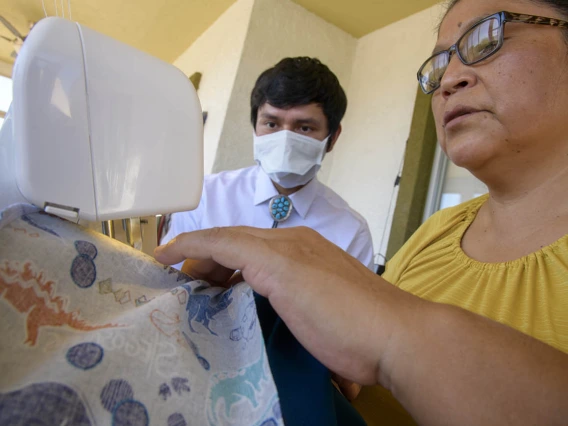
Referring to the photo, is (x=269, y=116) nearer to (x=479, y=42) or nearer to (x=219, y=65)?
(x=479, y=42)

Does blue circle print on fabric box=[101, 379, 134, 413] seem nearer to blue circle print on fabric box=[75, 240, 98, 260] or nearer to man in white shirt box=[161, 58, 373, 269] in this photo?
blue circle print on fabric box=[75, 240, 98, 260]

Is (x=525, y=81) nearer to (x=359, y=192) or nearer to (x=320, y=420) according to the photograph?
(x=320, y=420)

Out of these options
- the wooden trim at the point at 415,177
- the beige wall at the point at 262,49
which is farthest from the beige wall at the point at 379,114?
the beige wall at the point at 262,49

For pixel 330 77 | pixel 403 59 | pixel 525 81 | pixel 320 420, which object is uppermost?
pixel 403 59

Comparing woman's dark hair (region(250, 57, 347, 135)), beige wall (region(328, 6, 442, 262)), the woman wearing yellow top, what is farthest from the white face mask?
beige wall (region(328, 6, 442, 262))

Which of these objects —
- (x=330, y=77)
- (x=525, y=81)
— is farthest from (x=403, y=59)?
(x=525, y=81)

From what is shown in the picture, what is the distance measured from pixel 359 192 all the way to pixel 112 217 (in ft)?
5.89

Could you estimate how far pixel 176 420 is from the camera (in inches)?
10.1

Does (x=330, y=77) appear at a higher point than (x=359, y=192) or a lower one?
higher

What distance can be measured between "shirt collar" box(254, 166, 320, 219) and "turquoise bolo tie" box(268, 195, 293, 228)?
0.02 metres

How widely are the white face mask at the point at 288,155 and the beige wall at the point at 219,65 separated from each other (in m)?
0.82

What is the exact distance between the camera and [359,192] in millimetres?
2076

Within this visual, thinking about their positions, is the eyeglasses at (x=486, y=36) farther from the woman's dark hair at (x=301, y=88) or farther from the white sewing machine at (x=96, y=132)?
the woman's dark hair at (x=301, y=88)

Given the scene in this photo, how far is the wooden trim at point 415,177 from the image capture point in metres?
1.71
